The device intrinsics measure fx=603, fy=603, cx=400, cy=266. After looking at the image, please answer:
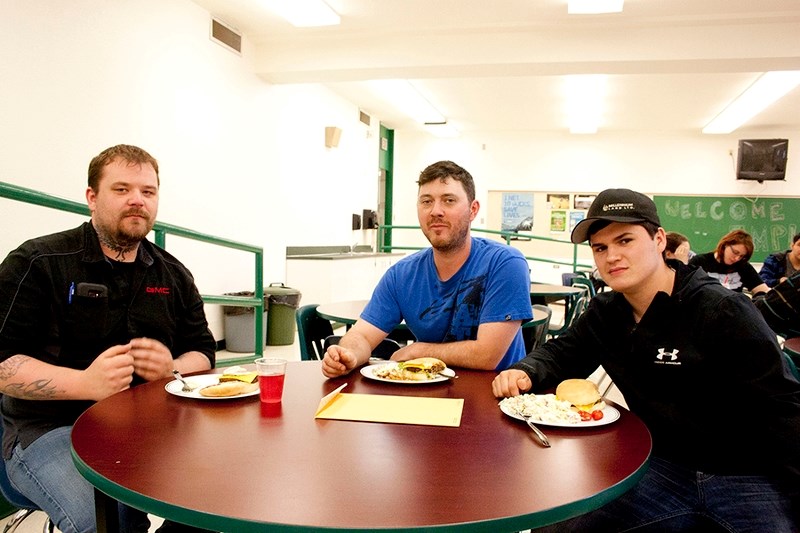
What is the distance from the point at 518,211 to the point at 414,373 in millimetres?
10022

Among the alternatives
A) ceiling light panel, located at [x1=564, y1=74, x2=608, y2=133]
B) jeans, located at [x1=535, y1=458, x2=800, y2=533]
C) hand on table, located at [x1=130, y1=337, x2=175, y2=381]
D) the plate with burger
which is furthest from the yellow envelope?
ceiling light panel, located at [x1=564, y1=74, x2=608, y2=133]

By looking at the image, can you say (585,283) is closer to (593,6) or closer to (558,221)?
(593,6)

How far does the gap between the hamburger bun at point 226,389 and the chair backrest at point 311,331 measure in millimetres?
977

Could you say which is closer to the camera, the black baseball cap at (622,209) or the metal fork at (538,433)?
the metal fork at (538,433)

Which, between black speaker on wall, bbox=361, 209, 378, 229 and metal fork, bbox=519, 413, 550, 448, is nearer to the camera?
metal fork, bbox=519, 413, 550, 448

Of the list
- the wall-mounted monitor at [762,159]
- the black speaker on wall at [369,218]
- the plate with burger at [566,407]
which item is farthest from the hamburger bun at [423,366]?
the wall-mounted monitor at [762,159]

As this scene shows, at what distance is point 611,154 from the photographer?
1081 centimetres

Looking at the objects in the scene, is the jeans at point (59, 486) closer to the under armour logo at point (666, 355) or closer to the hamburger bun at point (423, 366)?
the hamburger bun at point (423, 366)

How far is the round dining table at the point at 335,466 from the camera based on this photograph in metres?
0.83

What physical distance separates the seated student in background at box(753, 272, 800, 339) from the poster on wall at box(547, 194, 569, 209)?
27.9ft

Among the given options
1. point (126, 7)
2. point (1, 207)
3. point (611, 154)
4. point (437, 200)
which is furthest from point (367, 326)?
point (611, 154)

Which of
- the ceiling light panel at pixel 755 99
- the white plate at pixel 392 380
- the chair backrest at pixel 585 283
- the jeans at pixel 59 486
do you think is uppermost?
the ceiling light panel at pixel 755 99

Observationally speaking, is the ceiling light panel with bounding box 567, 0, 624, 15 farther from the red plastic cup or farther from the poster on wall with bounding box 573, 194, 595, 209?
the poster on wall with bounding box 573, 194, 595, 209

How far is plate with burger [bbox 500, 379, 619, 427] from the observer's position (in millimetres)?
1263
